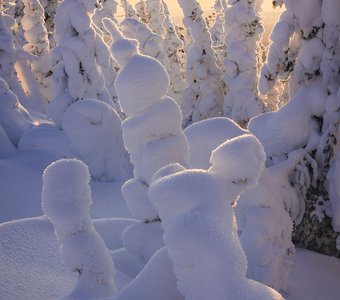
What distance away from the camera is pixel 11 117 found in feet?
53.5

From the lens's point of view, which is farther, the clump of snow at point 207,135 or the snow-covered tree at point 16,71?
the snow-covered tree at point 16,71

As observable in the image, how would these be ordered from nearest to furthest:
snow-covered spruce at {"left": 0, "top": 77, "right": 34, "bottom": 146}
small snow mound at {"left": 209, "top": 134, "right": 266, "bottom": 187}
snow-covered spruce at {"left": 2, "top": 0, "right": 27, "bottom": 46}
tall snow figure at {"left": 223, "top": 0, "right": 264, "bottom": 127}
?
small snow mound at {"left": 209, "top": 134, "right": 266, "bottom": 187} → snow-covered spruce at {"left": 0, "top": 77, "right": 34, "bottom": 146} → tall snow figure at {"left": 223, "top": 0, "right": 264, "bottom": 127} → snow-covered spruce at {"left": 2, "top": 0, "right": 27, "bottom": 46}

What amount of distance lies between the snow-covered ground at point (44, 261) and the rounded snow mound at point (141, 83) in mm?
2262

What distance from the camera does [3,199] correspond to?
9.80 metres

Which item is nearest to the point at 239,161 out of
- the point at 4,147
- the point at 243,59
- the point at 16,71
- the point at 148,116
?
the point at 148,116

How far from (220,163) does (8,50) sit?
19.4 m

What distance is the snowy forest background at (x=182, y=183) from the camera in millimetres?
3236

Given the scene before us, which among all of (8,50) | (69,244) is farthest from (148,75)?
(8,50)

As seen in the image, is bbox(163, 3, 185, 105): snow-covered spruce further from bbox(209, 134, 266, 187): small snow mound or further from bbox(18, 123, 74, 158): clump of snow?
bbox(209, 134, 266, 187): small snow mound

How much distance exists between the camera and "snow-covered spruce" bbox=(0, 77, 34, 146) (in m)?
15.7

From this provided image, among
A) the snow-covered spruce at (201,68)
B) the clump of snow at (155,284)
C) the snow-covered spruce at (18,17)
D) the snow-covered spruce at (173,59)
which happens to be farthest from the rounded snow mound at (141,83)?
the snow-covered spruce at (18,17)

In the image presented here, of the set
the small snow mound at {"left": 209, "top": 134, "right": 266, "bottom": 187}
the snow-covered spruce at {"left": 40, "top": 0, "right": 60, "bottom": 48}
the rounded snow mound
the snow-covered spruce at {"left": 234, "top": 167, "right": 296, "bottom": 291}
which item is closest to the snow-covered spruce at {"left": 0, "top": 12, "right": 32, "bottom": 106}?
the snow-covered spruce at {"left": 40, "top": 0, "right": 60, "bottom": 48}

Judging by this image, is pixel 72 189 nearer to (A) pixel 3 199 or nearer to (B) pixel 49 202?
(B) pixel 49 202

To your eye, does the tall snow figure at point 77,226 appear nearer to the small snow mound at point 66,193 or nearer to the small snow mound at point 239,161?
the small snow mound at point 66,193
